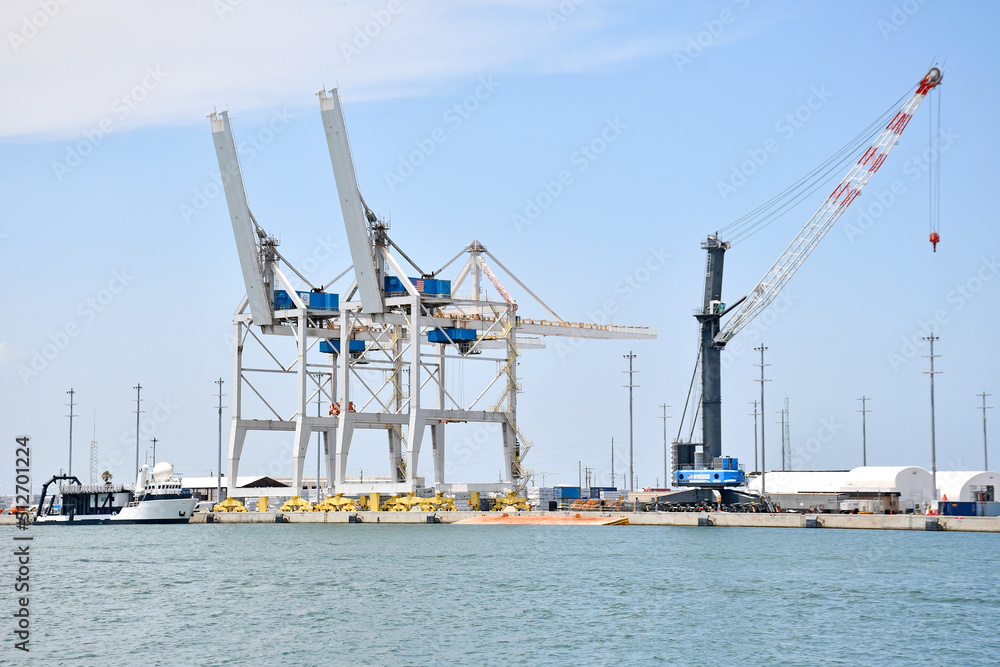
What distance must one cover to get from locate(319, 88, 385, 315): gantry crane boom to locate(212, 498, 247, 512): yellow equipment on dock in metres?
18.7

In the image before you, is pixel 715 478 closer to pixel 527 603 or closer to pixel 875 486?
pixel 875 486

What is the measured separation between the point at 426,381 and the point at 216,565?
38.1 m

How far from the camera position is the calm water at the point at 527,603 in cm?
2962

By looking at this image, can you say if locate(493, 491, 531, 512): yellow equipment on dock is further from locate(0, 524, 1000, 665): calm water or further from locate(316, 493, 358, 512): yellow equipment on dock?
locate(0, 524, 1000, 665): calm water

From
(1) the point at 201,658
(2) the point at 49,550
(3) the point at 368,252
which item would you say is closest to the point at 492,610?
(1) the point at 201,658

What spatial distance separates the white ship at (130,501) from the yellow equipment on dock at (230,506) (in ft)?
7.19

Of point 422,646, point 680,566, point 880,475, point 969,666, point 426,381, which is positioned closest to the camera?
point 969,666

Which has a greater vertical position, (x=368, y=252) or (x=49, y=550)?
(x=368, y=252)

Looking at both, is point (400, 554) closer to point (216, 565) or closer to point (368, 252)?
point (216, 565)

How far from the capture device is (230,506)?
90.4 metres

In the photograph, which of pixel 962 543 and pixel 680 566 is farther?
pixel 962 543

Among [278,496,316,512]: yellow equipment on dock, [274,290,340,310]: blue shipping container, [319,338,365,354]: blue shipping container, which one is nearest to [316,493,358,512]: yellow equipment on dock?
[278,496,316,512]: yellow equipment on dock

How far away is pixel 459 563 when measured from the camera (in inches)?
1986

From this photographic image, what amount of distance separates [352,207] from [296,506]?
889 inches
